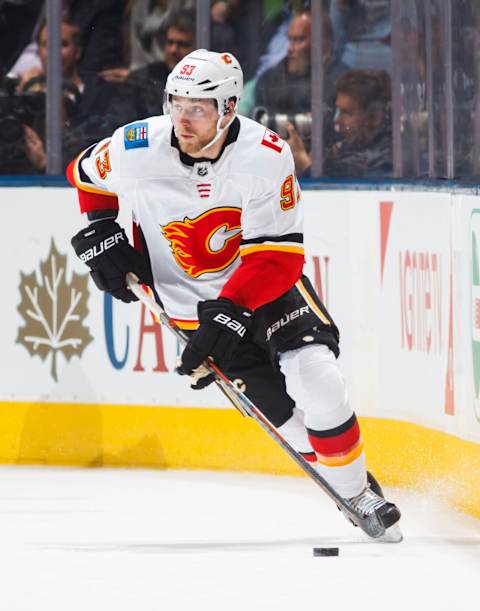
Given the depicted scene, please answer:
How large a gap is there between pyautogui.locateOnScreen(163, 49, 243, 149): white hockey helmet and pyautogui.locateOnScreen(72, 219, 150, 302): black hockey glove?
402 millimetres

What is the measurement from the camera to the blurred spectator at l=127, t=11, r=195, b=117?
5.84m

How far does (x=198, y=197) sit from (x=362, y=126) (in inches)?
61.6

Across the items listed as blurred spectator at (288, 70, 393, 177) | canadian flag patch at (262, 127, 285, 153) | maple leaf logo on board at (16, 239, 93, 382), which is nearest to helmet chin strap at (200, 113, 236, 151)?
canadian flag patch at (262, 127, 285, 153)

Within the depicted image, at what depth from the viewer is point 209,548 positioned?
13.6ft

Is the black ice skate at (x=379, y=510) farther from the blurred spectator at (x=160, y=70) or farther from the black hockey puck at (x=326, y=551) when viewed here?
the blurred spectator at (x=160, y=70)

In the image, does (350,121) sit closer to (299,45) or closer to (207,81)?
(299,45)

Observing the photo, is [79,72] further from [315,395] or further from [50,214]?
[315,395]

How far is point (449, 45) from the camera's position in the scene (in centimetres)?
487

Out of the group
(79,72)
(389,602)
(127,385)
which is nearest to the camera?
(389,602)

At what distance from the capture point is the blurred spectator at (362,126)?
544cm

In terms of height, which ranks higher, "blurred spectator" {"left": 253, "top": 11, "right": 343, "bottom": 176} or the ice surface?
"blurred spectator" {"left": 253, "top": 11, "right": 343, "bottom": 176}

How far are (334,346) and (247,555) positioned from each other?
0.59 m

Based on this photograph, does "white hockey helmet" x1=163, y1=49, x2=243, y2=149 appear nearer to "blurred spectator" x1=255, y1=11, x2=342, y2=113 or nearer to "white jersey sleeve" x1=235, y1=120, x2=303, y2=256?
"white jersey sleeve" x1=235, y1=120, x2=303, y2=256

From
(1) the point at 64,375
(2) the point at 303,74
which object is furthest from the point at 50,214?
(2) the point at 303,74
